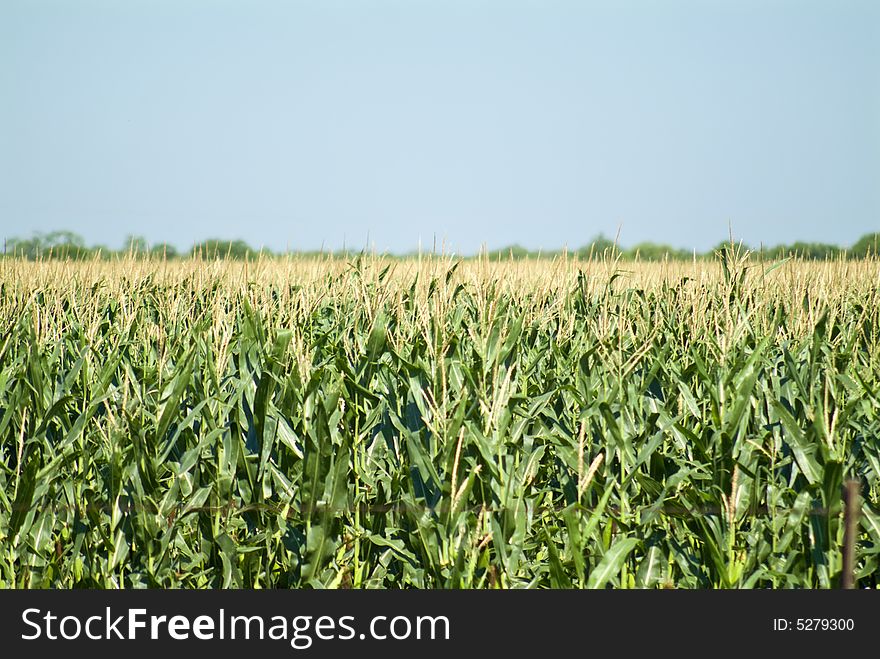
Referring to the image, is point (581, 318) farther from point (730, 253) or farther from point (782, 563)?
point (782, 563)

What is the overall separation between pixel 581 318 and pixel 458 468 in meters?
4.17

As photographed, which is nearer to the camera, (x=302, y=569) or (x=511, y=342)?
(x=302, y=569)

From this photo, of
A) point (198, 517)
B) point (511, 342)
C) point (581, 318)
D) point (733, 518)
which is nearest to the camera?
point (733, 518)

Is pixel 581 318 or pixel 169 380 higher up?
pixel 581 318

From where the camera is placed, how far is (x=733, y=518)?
344 centimetres

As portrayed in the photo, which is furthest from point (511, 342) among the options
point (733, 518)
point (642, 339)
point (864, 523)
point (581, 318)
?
point (581, 318)

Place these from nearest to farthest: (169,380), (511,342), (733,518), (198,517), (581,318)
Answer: (733,518) < (198,517) < (169,380) < (511,342) < (581,318)

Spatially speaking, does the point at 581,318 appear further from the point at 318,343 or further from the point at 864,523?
the point at 864,523

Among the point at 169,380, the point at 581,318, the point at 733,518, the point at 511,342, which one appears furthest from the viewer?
the point at 581,318

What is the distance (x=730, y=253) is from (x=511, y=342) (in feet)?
6.39

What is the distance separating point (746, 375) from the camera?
3.96m

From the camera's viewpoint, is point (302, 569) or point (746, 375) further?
point (746, 375)

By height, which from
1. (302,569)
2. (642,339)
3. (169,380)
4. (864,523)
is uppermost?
(642,339)

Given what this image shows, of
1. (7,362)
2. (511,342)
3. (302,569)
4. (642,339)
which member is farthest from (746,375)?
(7,362)
